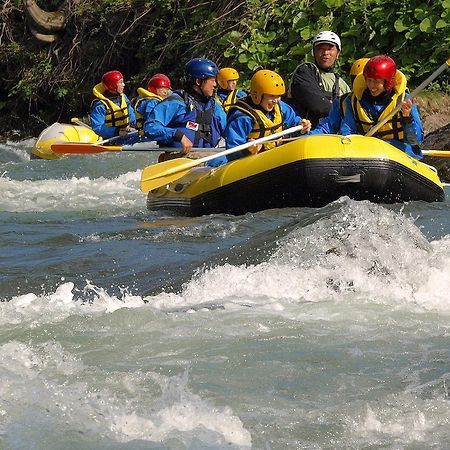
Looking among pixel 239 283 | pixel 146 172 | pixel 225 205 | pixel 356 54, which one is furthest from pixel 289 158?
pixel 356 54

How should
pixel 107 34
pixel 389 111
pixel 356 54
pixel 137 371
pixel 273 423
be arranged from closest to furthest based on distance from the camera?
1. pixel 273 423
2. pixel 137 371
3. pixel 389 111
4. pixel 356 54
5. pixel 107 34

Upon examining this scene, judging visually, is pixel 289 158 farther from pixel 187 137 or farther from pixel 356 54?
pixel 356 54

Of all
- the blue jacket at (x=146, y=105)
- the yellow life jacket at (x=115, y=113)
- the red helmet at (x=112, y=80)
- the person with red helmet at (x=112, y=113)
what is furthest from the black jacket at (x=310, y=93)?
the red helmet at (x=112, y=80)

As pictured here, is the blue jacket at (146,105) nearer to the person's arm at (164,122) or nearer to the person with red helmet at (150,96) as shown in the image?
the person with red helmet at (150,96)

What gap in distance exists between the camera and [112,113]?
14.8 meters

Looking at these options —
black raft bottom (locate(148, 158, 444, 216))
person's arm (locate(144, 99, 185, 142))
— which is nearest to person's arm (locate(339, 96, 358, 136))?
black raft bottom (locate(148, 158, 444, 216))

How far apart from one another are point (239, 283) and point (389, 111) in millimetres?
→ 3478

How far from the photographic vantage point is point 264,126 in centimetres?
895

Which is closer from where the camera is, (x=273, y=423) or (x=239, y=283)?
(x=273, y=423)

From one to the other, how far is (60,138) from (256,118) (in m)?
6.09

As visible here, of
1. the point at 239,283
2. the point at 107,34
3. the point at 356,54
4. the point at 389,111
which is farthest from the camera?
the point at 107,34

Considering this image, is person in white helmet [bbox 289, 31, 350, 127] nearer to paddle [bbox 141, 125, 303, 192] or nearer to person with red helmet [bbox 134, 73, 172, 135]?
paddle [bbox 141, 125, 303, 192]

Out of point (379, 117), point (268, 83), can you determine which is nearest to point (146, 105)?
point (268, 83)

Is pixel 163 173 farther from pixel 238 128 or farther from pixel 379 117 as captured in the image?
pixel 379 117
